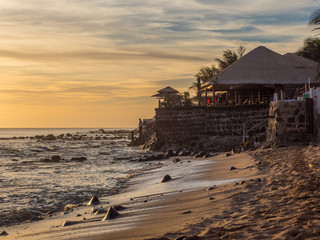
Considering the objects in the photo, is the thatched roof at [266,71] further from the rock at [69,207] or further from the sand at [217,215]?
the rock at [69,207]

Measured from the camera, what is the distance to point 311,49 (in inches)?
1570

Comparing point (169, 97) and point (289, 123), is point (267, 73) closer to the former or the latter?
point (169, 97)

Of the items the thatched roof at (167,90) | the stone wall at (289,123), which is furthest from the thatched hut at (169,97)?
the stone wall at (289,123)

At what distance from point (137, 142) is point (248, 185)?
115 ft

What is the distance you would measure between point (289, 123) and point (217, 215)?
12008 mm

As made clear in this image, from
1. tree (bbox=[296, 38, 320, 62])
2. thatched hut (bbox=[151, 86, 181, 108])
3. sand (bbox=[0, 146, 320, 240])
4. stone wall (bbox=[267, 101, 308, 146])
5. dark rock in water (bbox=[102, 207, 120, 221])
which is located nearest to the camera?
sand (bbox=[0, 146, 320, 240])

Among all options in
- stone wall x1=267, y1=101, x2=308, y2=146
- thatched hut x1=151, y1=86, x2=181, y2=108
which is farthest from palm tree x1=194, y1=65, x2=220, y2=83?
stone wall x1=267, y1=101, x2=308, y2=146

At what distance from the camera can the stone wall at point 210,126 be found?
2622 centimetres

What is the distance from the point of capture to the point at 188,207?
6.52 metres

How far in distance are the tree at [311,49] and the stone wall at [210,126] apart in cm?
1681

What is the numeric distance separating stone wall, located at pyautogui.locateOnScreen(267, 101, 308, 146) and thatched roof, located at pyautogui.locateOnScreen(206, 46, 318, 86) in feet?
36.3

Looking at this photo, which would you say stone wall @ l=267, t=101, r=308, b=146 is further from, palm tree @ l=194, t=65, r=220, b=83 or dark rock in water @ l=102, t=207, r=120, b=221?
palm tree @ l=194, t=65, r=220, b=83

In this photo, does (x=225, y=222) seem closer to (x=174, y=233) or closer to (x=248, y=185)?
(x=174, y=233)

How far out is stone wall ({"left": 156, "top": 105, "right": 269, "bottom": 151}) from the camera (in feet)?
86.0
